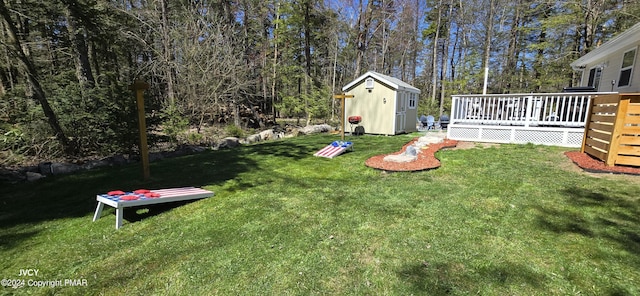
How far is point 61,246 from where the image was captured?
110 inches

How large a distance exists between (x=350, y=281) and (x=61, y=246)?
9.67 feet

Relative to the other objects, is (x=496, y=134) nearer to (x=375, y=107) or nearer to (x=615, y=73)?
(x=615, y=73)

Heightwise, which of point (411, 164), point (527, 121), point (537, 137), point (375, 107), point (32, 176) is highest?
point (375, 107)

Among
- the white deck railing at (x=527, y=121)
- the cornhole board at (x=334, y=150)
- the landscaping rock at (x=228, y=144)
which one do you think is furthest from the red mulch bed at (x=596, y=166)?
the landscaping rock at (x=228, y=144)

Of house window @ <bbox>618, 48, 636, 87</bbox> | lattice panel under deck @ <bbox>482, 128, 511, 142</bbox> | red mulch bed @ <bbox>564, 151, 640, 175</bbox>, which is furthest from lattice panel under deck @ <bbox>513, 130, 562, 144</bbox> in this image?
house window @ <bbox>618, 48, 636, 87</bbox>

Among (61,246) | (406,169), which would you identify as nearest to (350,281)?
(61,246)

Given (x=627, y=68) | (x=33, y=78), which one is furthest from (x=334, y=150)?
(x=627, y=68)

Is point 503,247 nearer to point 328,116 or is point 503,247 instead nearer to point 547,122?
point 547,122

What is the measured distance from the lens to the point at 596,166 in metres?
4.80

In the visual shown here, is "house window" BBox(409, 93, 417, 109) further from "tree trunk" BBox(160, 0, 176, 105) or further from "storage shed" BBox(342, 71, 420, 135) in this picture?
"tree trunk" BBox(160, 0, 176, 105)

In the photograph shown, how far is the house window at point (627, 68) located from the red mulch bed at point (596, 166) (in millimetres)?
4177

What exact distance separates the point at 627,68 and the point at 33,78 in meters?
14.8

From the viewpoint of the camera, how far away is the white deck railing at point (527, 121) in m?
6.91

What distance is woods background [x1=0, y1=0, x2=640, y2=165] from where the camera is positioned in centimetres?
648
